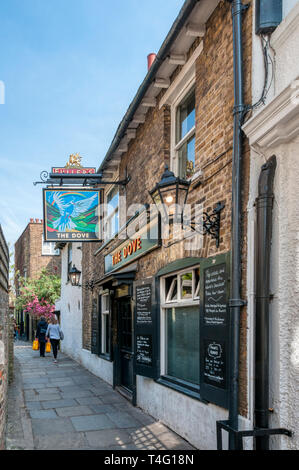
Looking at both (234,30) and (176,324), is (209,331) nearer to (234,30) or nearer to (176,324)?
(176,324)

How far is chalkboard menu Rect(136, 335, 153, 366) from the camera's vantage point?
8109 mm

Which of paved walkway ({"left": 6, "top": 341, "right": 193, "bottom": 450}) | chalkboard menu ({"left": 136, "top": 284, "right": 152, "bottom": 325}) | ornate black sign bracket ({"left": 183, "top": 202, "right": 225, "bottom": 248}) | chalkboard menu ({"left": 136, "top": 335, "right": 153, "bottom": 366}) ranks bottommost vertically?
paved walkway ({"left": 6, "top": 341, "right": 193, "bottom": 450})

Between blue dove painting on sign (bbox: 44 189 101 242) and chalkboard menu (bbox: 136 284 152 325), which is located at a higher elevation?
blue dove painting on sign (bbox: 44 189 101 242)

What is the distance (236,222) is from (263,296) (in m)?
0.91

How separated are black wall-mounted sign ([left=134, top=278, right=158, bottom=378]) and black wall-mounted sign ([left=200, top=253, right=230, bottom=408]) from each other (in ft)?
6.87

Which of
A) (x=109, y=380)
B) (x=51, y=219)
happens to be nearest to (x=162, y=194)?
(x=51, y=219)

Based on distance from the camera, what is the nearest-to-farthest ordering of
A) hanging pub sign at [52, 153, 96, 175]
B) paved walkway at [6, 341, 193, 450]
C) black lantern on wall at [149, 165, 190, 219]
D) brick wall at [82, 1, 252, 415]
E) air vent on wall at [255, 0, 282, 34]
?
1. air vent on wall at [255, 0, 282, 34]
2. brick wall at [82, 1, 252, 415]
3. black lantern on wall at [149, 165, 190, 219]
4. paved walkway at [6, 341, 193, 450]
5. hanging pub sign at [52, 153, 96, 175]

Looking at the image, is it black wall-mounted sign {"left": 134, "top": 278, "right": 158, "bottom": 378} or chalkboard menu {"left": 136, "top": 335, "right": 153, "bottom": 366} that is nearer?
black wall-mounted sign {"left": 134, "top": 278, "right": 158, "bottom": 378}

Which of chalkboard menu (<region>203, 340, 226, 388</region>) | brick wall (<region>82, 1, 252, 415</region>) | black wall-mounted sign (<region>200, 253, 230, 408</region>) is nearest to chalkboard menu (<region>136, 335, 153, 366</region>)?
brick wall (<region>82, 1, 252, 415</region>)

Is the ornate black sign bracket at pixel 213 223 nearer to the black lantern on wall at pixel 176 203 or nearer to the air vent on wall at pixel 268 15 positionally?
the black lantern on wall at pixel 176 203

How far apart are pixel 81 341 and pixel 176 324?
33.0 ft

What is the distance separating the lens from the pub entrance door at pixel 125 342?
10258 millimetres

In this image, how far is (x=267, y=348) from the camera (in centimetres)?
452

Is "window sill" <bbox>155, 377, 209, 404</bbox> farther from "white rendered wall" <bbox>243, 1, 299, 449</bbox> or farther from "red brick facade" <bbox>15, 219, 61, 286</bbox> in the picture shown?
"red brick facade" <bbox>15, 219, 61, 286</bbox>
